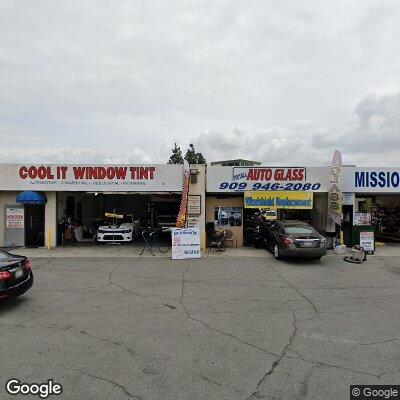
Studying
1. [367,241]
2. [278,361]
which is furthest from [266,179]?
[278,361]

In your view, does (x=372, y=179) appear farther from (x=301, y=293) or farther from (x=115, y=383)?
(x=115, y=383)

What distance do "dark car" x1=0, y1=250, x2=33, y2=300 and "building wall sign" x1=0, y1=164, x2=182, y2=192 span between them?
8534 millimetres

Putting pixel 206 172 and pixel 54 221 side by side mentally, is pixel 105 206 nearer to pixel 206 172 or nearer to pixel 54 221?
pixel 54 221

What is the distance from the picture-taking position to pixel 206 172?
16500 mm

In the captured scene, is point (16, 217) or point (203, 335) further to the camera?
point (16, 217)

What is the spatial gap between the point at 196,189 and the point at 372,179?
816cm

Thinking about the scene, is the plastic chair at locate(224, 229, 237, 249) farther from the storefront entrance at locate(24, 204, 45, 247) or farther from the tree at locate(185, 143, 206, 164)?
the tree at locate(185, 143, 206, 164)

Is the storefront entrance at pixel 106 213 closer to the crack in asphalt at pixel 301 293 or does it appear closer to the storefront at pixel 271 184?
the storefront at pixel 271 184

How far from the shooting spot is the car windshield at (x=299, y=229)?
13.7 meters

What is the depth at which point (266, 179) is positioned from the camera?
1669cm

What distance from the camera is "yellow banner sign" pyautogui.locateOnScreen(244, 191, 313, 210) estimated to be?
→ 54.4 feet

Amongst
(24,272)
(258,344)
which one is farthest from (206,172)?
(258,344)

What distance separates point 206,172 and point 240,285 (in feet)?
24.6

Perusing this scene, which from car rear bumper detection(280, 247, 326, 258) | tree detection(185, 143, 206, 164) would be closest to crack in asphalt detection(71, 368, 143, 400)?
car rear bumper detection(280, 247, 326, 258)
